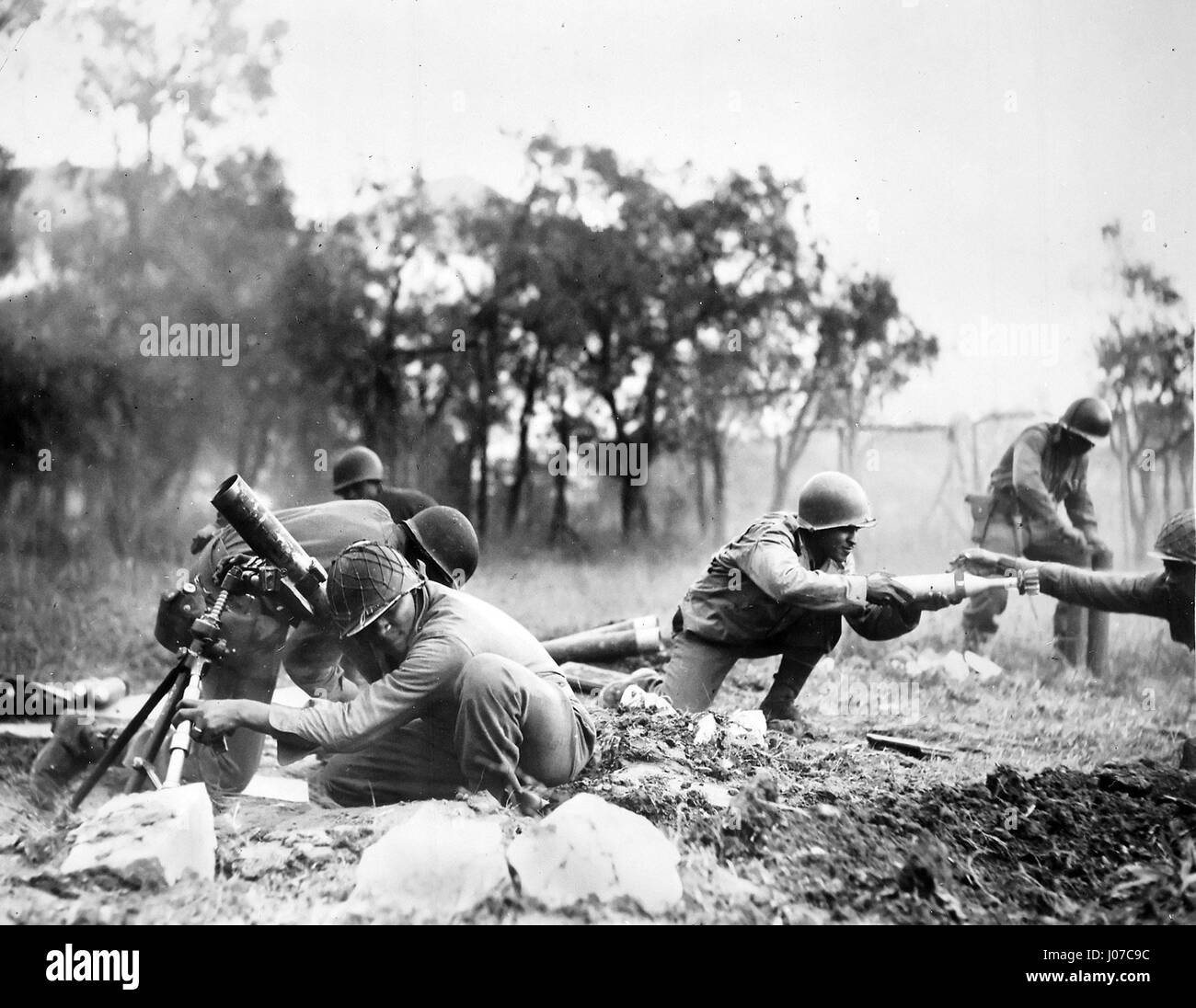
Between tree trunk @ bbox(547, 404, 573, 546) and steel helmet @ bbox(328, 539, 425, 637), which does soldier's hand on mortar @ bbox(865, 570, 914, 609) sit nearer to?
tree trunk @ bbox(547, 404, 573, 546)

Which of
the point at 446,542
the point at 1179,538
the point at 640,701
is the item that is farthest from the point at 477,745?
the point at 1179,538

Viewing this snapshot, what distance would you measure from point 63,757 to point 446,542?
174 cm

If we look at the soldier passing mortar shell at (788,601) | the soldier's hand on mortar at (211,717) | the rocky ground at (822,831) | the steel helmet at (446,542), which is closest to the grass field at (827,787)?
the rocky ground at (822,831)

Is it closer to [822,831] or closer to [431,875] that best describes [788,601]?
[822,831]

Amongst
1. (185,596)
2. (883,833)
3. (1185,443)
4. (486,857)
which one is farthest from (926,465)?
(185,596)

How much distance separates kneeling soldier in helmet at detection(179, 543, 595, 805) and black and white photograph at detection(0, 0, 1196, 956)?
504 mm

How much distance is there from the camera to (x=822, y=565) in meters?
5.21

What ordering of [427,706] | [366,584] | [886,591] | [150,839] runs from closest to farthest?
[150,839], [366,584], [427,706], [886,591]

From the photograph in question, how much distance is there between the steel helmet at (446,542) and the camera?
15.6 feet

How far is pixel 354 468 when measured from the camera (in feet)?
16.8

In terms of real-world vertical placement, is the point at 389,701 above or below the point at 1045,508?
below

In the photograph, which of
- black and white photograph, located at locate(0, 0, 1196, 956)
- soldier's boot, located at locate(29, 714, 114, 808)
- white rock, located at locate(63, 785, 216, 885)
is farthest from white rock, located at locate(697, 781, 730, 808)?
soldier's boot, located at locate(29, 714, 114, 808)

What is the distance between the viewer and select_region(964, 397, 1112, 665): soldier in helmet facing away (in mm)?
5188
